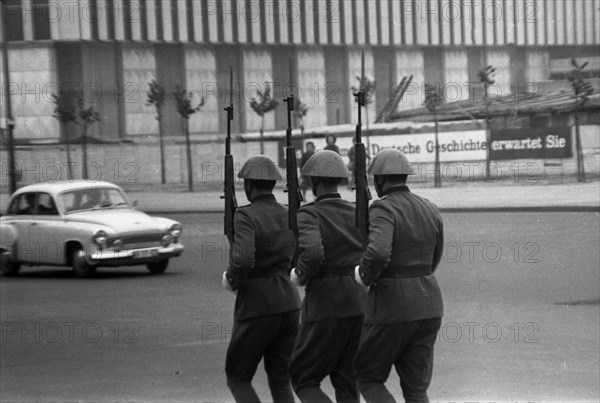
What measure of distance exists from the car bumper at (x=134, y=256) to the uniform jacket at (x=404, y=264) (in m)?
4.61

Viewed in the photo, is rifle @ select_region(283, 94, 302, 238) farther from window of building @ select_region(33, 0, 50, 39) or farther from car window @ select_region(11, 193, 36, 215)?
car window @ select_region(11, 193, 36, 215)

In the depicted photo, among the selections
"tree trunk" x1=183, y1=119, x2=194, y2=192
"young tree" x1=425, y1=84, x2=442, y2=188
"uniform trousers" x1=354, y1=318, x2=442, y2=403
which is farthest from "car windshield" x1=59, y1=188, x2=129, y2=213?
"uniform trousers" x1=354, y1=318, x2=442, y2=403

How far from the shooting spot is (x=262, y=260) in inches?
189

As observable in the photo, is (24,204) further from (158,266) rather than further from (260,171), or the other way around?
(260,171)

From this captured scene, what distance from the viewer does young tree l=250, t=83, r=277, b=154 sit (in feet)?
27.7

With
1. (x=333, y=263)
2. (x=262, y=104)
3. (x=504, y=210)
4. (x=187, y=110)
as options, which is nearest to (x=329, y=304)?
(x=333, y=263)

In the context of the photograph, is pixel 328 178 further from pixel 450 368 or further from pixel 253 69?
pixel 253 69

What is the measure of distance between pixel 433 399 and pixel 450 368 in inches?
31.5

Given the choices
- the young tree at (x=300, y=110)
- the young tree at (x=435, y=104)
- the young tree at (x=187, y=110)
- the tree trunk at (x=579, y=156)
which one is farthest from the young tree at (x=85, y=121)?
the tree trunk at (x=579, y=156)

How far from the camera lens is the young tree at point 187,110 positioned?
829cm

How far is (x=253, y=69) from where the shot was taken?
7.89 m

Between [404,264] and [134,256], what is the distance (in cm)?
493

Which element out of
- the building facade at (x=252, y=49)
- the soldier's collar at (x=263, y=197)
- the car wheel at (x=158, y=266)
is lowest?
the car wheel at (x=158, y=266)

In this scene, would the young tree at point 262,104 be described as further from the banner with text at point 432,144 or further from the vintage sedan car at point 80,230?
the vintage sedan car at point 80,230
